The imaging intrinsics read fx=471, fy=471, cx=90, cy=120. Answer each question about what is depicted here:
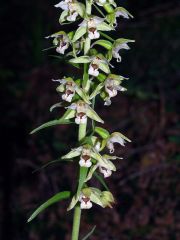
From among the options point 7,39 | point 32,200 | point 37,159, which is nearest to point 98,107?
point 37,159

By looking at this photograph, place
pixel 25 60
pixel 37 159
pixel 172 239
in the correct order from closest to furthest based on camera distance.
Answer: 1. pixel 172 239
2. pixel 37 159
3. pixel 25 60

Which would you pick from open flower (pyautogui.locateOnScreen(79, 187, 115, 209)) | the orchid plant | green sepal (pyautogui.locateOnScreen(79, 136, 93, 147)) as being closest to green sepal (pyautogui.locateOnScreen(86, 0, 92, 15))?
the orchid plant

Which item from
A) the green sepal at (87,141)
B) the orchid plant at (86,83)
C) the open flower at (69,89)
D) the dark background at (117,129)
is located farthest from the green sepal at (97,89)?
the dark background at (117,129)

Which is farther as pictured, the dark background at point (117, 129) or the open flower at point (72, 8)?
the dark background at point (117, 129)

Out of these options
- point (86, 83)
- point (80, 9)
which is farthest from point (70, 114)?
point (80, 9)

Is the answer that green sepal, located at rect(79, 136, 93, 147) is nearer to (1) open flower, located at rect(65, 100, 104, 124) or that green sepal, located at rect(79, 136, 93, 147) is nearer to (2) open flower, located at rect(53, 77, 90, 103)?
(1) open flower, located at rect(65, 100, 104, 124)

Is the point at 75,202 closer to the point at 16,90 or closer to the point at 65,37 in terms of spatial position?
the point at 65,37

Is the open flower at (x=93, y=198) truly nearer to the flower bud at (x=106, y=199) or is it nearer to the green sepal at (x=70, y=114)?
the flower bud at (x=106, y=199)

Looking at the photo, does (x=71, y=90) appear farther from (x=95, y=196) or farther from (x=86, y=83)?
(x=95, y=196)
